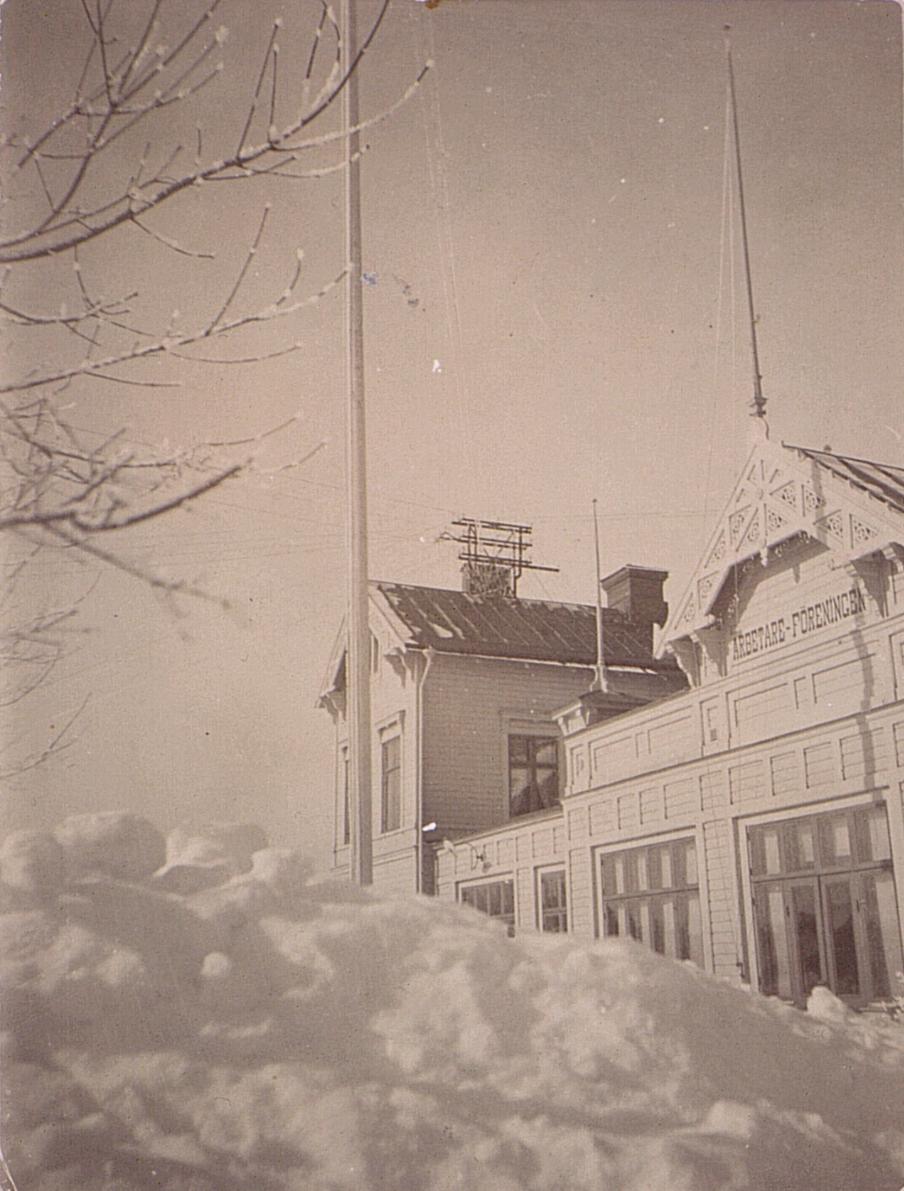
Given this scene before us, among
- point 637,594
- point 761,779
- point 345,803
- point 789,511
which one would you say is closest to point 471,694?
point 345,803

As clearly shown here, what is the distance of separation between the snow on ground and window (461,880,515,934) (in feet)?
0.39

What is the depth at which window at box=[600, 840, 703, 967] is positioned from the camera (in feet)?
9.86

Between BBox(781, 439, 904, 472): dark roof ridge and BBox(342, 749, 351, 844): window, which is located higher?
BBox(781, 439, 904, 472): dark roof ridge

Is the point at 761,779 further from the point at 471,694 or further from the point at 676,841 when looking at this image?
the point at 471,694

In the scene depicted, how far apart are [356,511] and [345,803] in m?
0.87

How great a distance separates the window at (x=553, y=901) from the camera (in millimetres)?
3051

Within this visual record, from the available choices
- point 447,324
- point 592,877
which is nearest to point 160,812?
point 592,877

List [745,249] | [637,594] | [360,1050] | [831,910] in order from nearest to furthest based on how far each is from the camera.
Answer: [360,1050] < [831,910] < [637,594] < [745,249]

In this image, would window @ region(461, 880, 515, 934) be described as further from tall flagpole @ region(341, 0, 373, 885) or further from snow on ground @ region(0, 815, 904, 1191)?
tall flagpole @ region(341, 0, 373, 885)

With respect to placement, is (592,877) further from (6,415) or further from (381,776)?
(6,415)

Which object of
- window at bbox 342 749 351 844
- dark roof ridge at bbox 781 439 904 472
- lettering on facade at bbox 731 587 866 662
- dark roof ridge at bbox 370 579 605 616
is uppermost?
dark roof ridge at bbox 781 439 904 472

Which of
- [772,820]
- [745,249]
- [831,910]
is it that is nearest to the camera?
[831,910]

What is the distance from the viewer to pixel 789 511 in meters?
3.19

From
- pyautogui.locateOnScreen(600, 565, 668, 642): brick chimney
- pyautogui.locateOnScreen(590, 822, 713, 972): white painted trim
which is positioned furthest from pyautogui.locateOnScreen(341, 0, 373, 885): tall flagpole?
pyautogui.locateOnScreen(600, 565, 668, 642): brick chimney
